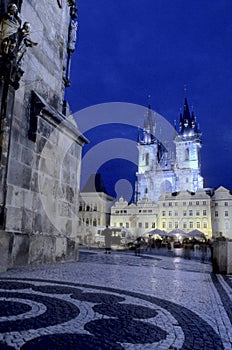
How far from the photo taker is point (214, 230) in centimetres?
6912

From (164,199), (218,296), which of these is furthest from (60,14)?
(164,199)

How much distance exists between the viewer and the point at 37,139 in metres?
7.48

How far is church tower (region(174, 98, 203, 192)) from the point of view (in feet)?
273

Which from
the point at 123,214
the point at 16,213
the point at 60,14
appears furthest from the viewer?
the point at 123,214

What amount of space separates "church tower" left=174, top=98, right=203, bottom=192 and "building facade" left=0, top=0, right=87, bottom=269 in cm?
7477

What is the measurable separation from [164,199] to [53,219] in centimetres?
6646

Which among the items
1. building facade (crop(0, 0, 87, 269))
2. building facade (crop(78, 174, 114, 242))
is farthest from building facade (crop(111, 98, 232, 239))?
building facade (crop(0, 0, 87, 269))

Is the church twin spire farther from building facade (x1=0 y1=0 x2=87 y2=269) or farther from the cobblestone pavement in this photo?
the cobblestone pavement

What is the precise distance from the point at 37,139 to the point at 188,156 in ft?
278

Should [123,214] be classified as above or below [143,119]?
below

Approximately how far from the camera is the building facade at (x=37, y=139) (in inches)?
240

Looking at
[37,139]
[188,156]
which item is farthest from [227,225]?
[37,139]

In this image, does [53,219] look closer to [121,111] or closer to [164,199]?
[121,111]

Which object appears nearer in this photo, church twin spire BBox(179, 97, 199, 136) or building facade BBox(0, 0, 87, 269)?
building facade BBox(0, 0, 87, 269)
